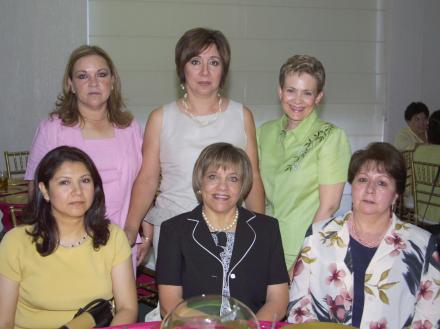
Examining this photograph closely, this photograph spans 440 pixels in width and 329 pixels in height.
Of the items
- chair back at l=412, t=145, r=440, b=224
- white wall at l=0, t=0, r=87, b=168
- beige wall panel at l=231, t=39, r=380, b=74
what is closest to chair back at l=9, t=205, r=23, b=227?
white wall at l=0, t=0, r=87, b=168

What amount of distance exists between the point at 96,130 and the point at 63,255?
2.27ft

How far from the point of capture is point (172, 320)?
4.29 feet

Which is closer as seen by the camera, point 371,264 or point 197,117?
point 371,264

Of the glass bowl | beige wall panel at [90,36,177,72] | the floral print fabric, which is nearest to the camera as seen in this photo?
the glass bowl

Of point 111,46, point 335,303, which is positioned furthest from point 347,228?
point 111,46

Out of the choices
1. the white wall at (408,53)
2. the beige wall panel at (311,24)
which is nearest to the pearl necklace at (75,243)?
the beige wall panel at (311,24)

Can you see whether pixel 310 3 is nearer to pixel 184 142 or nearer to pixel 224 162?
pixel 184 142

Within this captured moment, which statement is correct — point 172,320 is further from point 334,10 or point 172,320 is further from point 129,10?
point 334,10

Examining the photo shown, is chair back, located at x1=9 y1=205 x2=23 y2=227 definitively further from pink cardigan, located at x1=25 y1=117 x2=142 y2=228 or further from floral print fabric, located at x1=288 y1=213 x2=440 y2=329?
floral print fabric, located at x1=288 y1=213 x2=440 y2=329

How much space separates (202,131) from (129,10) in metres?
3.65

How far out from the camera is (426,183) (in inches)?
195

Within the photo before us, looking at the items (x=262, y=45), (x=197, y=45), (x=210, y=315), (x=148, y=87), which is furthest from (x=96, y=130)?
(x=262, y=45)

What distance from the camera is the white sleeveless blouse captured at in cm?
250

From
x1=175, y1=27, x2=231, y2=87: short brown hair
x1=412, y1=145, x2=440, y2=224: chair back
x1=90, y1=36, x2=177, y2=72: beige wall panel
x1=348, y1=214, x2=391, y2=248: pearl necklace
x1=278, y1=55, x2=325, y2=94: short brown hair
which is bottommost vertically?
x1=412, y1=145, x2=440, y2=224: chair back
